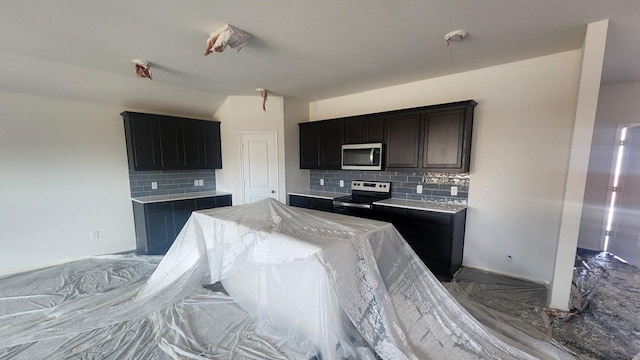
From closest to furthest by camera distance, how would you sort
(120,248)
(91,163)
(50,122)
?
(50,122) < (91,163) < (120,248)

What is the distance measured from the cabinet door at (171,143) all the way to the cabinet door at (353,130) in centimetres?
272

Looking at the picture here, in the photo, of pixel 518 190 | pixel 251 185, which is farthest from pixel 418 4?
pixel 251 185

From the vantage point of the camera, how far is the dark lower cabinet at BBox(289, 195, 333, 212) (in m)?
4.15

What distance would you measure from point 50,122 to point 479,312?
548 centimetres

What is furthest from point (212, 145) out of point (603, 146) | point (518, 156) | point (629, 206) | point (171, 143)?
point (629, 206)

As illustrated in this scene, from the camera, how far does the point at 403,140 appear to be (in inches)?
139

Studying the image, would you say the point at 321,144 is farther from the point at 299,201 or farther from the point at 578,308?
the point at 578,308

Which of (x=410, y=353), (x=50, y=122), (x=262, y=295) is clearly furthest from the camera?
(x=50, y=122)

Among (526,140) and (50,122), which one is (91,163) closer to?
(50,122)

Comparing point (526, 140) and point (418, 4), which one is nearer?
point (418, 4)

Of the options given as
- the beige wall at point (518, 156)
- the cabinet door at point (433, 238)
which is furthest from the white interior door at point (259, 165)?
the beige wall at point (518, 156)

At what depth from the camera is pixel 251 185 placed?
453 cm

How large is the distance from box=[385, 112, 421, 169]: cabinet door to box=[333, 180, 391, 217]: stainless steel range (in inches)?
18.7

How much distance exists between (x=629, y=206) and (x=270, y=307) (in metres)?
5.12
